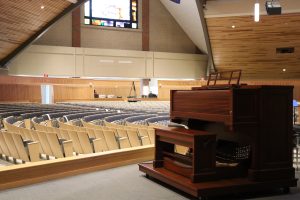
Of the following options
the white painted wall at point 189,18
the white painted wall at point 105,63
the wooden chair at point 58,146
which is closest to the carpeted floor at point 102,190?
the wooden chair at point 58,146

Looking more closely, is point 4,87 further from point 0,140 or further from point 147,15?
point 0,140

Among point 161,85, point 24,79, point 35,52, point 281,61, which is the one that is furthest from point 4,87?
point 281,61

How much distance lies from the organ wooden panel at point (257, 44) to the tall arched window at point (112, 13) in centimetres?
517

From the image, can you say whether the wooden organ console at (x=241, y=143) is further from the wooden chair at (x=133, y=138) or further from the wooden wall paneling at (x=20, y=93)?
the wooden wall paneling at (x=20, y=93)

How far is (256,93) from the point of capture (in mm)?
2930

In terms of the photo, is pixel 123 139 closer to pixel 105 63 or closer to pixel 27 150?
pixel 27 150

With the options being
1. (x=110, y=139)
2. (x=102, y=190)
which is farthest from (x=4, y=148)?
(x=102, y=190)

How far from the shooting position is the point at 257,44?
15.9 m

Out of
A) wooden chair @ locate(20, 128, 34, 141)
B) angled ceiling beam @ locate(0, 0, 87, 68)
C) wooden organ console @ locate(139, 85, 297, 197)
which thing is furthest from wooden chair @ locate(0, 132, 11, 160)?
angled ceiling beam @ locate(0, 0, 87, 68)

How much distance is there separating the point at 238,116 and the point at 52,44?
1695cm

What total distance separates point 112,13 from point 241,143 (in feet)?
56.3

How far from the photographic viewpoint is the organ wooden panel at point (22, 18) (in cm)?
1303

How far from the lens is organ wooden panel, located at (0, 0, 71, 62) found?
42.8 ft

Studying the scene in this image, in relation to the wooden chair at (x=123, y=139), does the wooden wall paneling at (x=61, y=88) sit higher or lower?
higher
